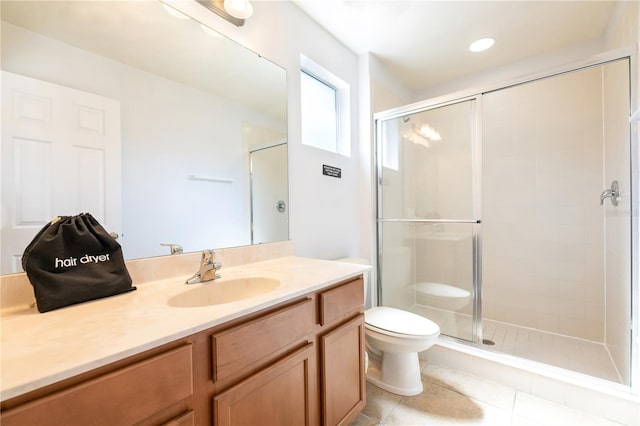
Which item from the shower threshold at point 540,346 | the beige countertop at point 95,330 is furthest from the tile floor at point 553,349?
the beige countertop at point 95,330

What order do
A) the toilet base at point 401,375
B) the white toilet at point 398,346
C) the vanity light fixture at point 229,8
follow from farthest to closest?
the toilet base at point 401,375, the white toilet at point 398,346, the vanity light fixture at point 229,8

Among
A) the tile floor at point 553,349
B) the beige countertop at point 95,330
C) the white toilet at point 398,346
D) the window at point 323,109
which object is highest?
the window at point 323,109

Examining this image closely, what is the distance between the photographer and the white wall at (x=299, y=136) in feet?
5.21

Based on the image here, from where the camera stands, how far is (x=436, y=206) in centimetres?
245

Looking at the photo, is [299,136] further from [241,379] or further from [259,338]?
[241,379]

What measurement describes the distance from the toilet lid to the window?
1.28 meters

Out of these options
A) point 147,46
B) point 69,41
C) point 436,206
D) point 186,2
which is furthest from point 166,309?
point 436,206

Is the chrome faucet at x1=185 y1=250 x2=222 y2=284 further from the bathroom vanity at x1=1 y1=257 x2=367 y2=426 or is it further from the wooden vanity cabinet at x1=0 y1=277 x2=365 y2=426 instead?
the wooden vanity cabinet at x1=0 y1=277 x2=365 y2=426

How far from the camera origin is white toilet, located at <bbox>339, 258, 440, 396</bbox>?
60.0 inches

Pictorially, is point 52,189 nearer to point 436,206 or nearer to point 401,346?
point 401,346

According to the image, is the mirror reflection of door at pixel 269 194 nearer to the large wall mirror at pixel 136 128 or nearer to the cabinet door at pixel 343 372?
the large wall mirror at pixel 136 128

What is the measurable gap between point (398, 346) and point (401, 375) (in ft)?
0.79

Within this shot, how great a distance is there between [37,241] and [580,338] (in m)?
3.48

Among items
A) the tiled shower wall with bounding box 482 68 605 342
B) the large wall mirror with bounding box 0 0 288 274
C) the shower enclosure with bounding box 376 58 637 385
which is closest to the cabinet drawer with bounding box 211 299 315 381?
the large wall mirror with bounding box 0 0 288 274
